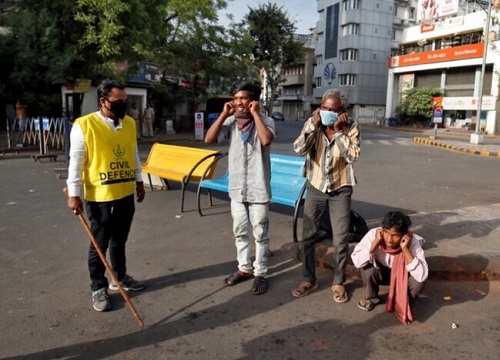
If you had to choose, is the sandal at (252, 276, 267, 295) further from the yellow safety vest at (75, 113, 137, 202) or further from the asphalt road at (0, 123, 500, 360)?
the yellow safety vest at (75, 113, 137, 202)

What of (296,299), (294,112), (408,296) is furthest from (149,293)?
(294,112)

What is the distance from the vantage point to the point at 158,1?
1805 centimetres

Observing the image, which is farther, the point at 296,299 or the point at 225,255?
the point at 225,255

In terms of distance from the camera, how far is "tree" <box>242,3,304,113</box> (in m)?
43.9

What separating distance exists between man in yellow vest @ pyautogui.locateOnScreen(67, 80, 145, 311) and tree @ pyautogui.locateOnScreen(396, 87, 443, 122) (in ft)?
137

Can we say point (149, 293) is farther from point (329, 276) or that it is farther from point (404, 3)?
point (404, 3)

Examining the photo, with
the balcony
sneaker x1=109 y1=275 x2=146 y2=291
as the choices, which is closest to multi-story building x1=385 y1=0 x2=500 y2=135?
the balcony

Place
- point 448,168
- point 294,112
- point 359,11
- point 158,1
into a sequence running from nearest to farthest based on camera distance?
point 448,168 < point 158,1 < point 359,11 < point 294,112

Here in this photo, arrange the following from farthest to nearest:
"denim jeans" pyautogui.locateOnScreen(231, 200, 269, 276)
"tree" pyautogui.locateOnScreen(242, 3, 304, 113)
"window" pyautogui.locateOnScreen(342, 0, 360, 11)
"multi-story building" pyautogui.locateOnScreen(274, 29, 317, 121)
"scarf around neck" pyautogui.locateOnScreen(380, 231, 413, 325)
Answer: "multi-story building" pyautogui.locateOnScreen(274, 29, 317, 121) → "window" pyautogui.locateOnScreen(342, 0, 360, 11) → "tree" pyautogui.locateOnScreen(242, 3, 304, 113) → "denim jeans" pyautogui.locateOnScreen(231, 200, 269, 276) → "scarf around neck" pyautogui.locateOnScreen(380, 231, 413, 325)

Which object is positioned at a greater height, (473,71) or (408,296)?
(473,71)

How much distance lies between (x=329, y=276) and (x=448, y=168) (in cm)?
994

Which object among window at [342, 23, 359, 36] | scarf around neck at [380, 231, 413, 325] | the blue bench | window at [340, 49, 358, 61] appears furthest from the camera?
window at [340, 49, 358, 61]

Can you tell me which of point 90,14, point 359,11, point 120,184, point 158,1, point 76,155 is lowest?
point 120,184

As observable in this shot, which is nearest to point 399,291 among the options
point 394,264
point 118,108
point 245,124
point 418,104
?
point 394,264
